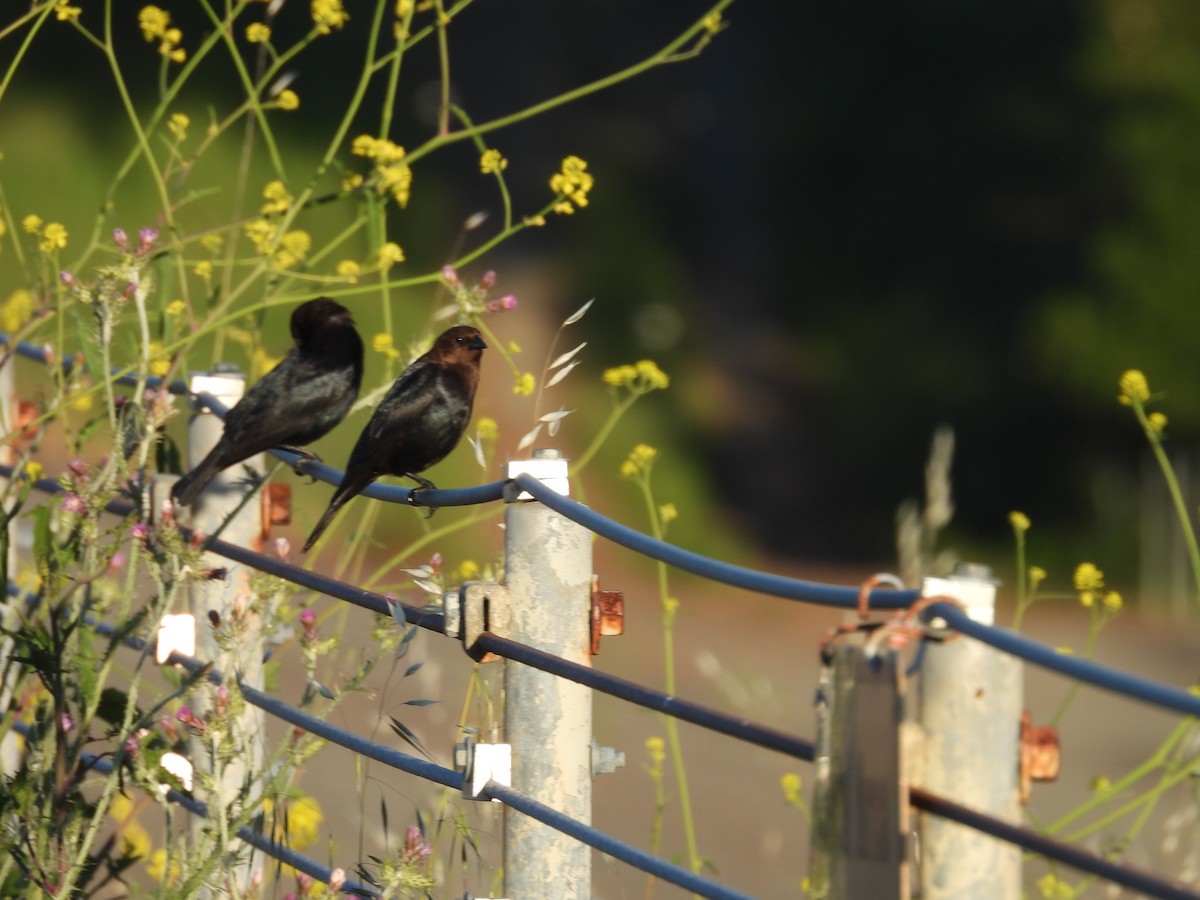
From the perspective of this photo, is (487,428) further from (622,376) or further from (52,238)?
(52,238)

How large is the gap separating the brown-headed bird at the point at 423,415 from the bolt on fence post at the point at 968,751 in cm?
242

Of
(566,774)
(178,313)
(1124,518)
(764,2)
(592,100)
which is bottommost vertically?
(566,774)

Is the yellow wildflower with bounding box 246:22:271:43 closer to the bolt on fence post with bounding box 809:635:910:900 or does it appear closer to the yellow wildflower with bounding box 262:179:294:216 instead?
the yellow wildflower with bounding box 262:179:294:216

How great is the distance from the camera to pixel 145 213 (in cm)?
1412

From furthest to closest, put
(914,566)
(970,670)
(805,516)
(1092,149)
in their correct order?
(805,516) → (1092,149) → (914,566) → (970,670)

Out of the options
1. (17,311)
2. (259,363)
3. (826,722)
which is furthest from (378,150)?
(826,722)

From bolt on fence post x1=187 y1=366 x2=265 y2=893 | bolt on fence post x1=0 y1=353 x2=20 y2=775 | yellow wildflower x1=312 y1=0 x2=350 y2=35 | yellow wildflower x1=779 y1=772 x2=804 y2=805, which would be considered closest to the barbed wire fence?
bolt on fence post x1=187 y1=366 x2=265 y2=893

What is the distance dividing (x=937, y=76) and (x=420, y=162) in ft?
19.0

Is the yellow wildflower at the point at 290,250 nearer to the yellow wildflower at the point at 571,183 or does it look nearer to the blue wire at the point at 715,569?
the yellow wildflower at the point at 571,183

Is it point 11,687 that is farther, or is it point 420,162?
point 420,162

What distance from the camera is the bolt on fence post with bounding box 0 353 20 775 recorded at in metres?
2.53

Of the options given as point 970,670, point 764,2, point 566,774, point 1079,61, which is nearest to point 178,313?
point 566,774

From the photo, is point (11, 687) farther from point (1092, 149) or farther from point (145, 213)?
point (1092, 149)

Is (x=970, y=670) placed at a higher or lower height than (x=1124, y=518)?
lower
